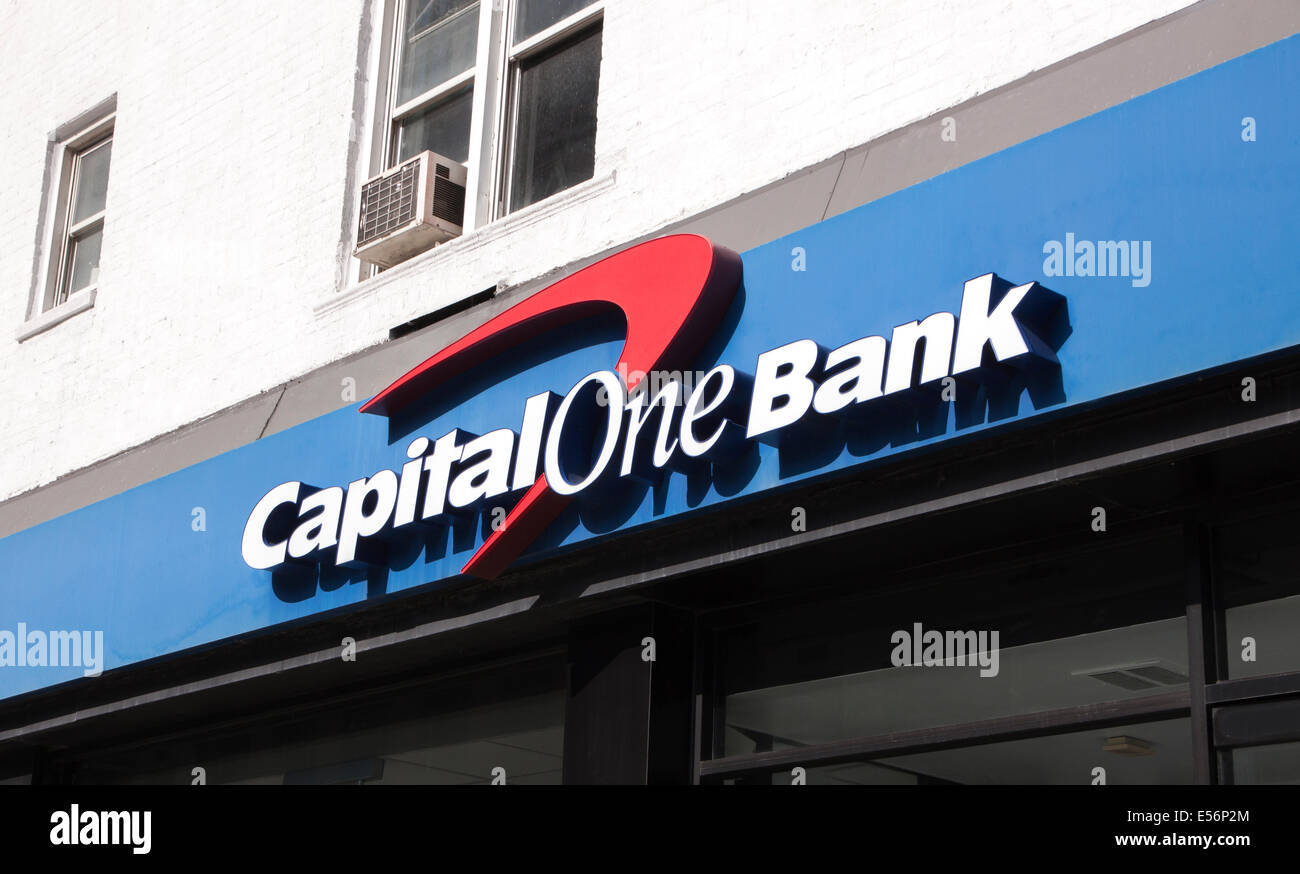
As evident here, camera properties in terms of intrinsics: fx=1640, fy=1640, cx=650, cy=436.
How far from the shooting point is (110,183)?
11414 mm

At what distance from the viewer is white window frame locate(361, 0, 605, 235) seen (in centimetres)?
905

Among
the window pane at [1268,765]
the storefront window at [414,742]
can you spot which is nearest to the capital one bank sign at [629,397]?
the storefront window at [414,742]

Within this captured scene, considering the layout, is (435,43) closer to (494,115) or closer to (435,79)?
(435,79)

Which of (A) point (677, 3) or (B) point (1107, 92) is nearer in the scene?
(B) point (1107, 92)

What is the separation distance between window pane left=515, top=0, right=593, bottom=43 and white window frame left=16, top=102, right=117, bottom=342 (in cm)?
376

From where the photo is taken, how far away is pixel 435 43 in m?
9.83

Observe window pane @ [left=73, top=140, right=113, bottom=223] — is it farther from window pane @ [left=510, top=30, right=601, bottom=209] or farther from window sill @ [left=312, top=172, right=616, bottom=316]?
window pane @ [left=510, top=30, right=601, bottom=209]

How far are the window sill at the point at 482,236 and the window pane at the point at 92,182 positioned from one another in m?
3.32

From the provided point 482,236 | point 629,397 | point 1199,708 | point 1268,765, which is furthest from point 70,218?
point 1268,765

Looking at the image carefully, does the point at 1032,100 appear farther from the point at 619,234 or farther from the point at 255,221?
the point at 255,221

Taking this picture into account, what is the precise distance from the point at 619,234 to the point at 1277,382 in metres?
3.57

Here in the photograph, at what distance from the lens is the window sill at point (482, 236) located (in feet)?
27.3

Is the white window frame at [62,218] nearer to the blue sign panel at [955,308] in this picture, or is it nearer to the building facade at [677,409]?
the building facade at [677,409]
